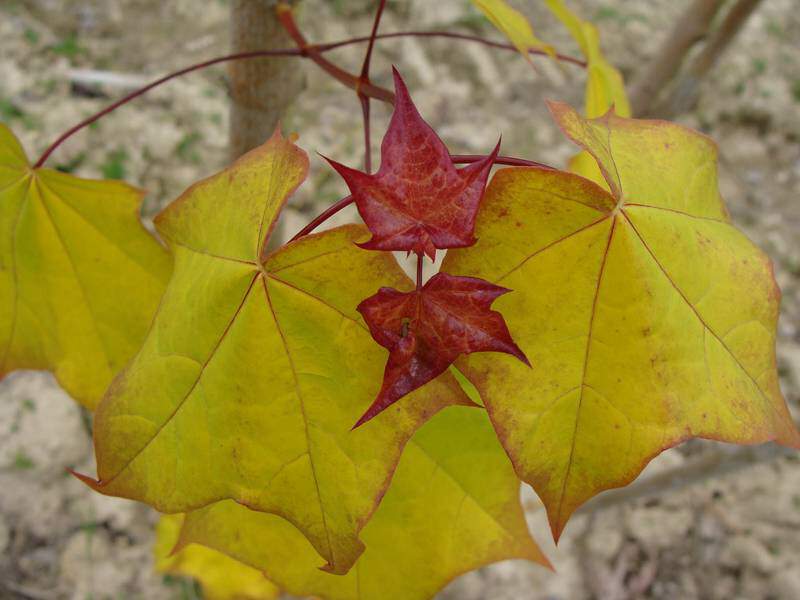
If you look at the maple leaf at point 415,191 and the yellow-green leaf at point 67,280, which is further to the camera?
the yellow-green leaf at point 67,280

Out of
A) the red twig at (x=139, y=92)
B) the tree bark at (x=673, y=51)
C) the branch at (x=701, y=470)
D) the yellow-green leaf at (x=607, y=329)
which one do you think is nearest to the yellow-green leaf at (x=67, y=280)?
the red twig at (x=139, y=92)

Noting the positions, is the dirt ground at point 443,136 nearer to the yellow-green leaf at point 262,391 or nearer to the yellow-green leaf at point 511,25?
the yellow-green leaf at point 511,25

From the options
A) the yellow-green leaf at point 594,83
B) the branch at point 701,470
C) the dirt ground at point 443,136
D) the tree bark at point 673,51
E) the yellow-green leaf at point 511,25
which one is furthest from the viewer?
the tree bark at point 673,51

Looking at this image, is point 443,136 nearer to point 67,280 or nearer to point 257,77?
point 257,77

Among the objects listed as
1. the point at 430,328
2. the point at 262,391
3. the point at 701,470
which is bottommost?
the point at 701,470

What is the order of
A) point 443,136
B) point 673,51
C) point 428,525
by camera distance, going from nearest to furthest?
point 428,525 → point 673,51 → point 443,136

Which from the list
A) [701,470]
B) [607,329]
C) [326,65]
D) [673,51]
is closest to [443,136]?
[673,51]
